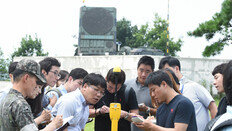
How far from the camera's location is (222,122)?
5.97 ft

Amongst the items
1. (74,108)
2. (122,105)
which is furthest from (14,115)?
(122,105)

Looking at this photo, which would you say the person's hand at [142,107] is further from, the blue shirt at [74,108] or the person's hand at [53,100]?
the person's hand at [53,100]

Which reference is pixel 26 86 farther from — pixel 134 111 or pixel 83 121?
pixel 134 111

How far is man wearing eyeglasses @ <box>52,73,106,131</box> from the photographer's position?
334cm

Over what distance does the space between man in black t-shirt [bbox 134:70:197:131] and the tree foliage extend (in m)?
34.1

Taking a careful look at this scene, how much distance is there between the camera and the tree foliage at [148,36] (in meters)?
38.3

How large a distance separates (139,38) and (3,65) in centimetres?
2044

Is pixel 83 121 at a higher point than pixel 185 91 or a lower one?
lower

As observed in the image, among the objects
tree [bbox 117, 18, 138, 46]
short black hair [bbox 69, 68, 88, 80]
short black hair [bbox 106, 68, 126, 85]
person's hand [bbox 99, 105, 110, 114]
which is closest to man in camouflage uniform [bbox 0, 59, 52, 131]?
short black hair [bbox 106, 68, 126, 85]

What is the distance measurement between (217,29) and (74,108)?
1269cm

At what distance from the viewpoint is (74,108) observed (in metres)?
3.38

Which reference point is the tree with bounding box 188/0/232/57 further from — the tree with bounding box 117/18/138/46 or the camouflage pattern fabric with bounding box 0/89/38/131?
the tree with bounding box 117/18/138/46

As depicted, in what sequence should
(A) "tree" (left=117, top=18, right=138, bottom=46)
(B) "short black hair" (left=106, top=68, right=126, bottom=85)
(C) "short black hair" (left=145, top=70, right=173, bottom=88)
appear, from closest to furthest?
(C) "short black hair" (left=145, top=70, right=173, bottom=88) < (B) "short black hair" (left=106, top=68, right=126, bottom=85) < (A) "tree" (left=117, top=18, right=138, bottom=46)

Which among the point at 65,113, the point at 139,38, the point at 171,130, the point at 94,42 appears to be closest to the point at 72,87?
the point at 65,113
